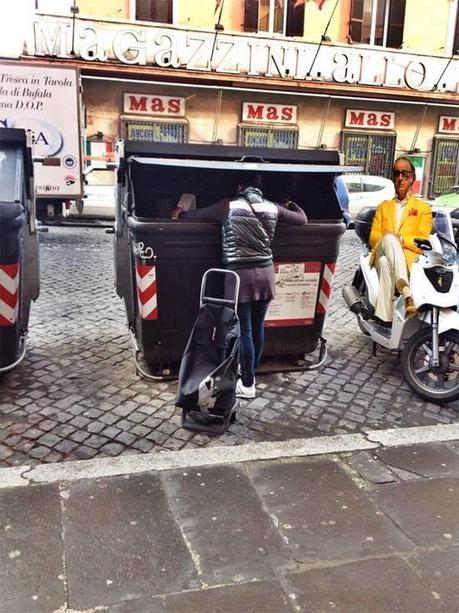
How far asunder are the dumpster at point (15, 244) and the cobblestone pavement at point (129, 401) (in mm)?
417

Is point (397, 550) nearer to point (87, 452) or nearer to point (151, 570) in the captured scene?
point (151, 570)

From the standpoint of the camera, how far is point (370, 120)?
65.2ft

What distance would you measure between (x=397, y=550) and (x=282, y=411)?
5.30ft

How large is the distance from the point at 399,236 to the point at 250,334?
5.67 ft

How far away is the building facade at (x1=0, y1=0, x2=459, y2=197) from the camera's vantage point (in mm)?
16719

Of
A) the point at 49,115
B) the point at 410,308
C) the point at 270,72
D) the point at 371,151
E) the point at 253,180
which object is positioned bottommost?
the point at 410,308

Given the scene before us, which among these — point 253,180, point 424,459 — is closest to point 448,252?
point 253,180

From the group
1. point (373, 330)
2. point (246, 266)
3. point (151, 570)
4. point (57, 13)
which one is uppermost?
point (57, 13)

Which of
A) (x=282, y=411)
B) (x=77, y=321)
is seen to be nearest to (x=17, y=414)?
(x=282, y=411)

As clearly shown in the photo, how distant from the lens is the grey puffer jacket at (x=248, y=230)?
157 inches

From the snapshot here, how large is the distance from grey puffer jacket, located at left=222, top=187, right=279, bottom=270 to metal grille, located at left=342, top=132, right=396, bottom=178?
16.7 metres

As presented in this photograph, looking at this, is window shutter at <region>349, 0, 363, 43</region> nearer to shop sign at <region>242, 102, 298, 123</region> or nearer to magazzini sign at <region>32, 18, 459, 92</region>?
magazzini sign at <region>32, 18, 459, 92</region>

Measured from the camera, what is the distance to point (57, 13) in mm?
16188

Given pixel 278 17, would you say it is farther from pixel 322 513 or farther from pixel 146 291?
pixel 322 513
